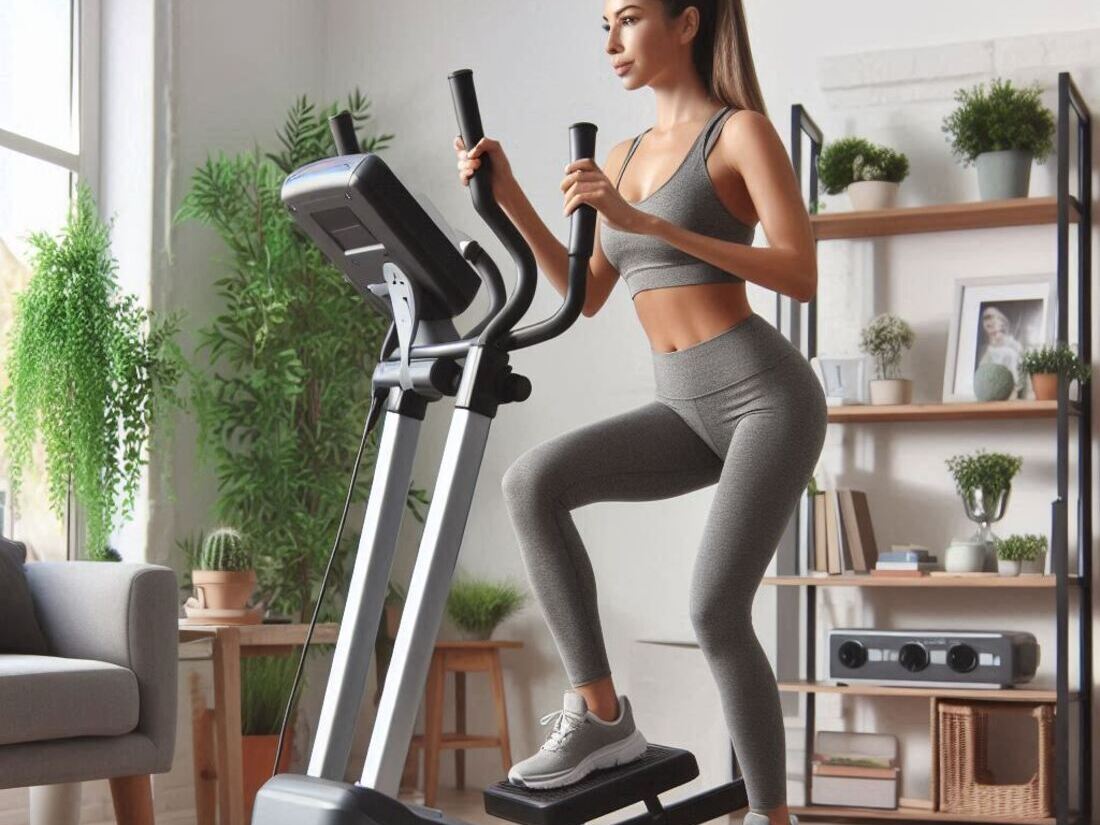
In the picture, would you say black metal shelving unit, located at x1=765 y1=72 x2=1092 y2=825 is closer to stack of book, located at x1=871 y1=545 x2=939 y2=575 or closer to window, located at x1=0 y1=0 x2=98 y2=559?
stack of book, located at x1=871 y1=545 x2=939 y2=575

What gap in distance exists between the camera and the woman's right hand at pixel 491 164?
173 centimetres

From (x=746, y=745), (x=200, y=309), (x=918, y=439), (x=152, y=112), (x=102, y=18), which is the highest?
(x=102, y=18)

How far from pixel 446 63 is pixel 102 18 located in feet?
3.77

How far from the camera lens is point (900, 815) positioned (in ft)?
11.9

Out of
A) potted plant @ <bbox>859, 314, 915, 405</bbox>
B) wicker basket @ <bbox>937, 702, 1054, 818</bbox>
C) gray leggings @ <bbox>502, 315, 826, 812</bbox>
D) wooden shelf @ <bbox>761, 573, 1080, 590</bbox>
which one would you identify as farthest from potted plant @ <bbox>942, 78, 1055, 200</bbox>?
gray leggings @ <bbox>502, 315, 826, 812</bbox>

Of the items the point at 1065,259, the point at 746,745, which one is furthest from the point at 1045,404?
the point at 746,745

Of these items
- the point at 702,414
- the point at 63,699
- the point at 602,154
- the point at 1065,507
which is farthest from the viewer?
the point at 602,154

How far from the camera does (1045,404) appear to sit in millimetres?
3639

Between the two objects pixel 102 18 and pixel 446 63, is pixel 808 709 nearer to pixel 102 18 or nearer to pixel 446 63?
pixel 446 63

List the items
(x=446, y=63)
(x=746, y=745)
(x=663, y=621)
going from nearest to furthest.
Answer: (x=746, y=745) < (x=663, y=621) < (x=446, y=63)

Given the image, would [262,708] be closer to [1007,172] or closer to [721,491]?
[721,491]

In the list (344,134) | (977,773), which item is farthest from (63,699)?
(977,773)

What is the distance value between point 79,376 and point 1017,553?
240 centimetres

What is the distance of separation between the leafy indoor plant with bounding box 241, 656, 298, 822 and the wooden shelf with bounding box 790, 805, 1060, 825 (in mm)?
1379
